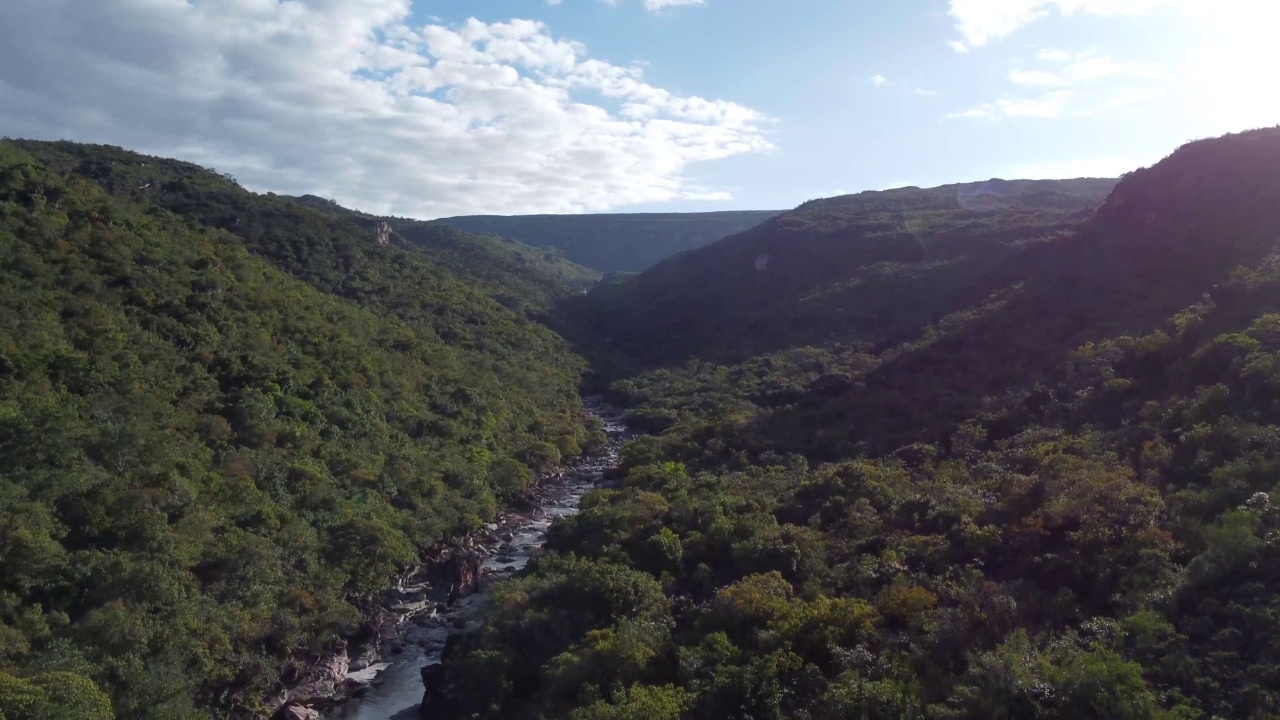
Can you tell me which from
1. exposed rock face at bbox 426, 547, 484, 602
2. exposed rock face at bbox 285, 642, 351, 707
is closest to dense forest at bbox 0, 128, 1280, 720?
exposed rock face at bbox 285, 642, 351, 707

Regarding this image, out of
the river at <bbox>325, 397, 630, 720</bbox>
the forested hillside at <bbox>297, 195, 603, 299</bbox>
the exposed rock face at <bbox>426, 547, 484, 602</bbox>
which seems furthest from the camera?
the forested hillside at <bbox>297, 195, 603, 299</bbox>

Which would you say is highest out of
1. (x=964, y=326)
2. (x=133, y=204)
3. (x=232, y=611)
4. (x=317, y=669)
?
(x=133, y=204)

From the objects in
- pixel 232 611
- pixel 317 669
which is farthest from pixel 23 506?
pixel 317 669

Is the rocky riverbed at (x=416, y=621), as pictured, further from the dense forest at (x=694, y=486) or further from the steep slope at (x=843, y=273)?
the steep slope at (x=843, y=273)

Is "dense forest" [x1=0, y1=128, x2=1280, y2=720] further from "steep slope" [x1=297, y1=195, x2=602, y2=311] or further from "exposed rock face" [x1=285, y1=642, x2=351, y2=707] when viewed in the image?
"steep slope" [x1=297, y1=195, x2=602, y2=311]

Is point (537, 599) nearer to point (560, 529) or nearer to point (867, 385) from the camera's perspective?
point (560, 529)

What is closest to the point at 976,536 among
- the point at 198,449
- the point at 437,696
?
the point at 437,696
